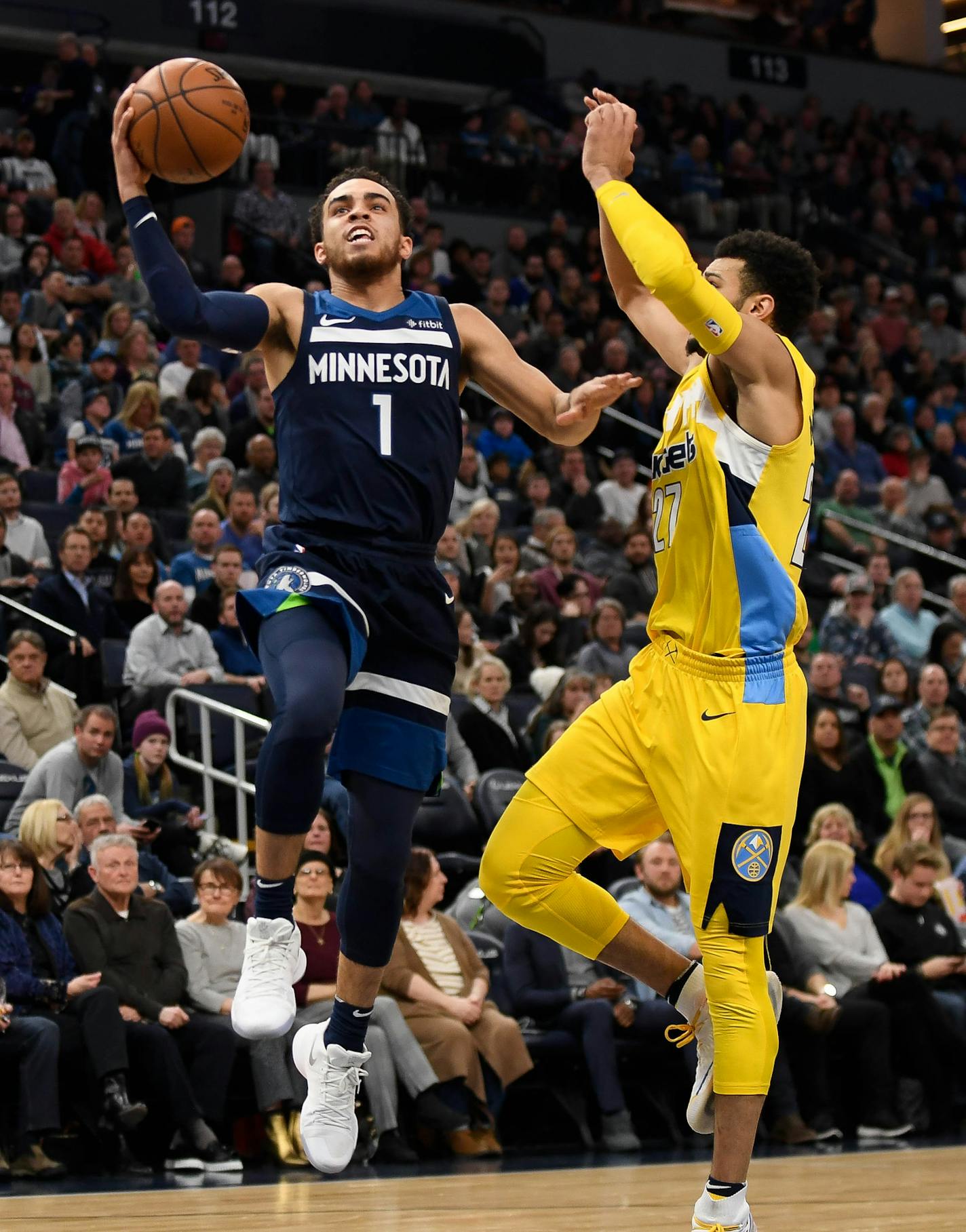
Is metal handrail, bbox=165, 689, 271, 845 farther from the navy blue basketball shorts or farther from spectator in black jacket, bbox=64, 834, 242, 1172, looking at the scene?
the navy blue basketball shorts

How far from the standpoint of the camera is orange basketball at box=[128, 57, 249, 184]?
4.64m

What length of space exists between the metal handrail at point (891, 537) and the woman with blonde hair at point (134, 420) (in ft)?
20.3

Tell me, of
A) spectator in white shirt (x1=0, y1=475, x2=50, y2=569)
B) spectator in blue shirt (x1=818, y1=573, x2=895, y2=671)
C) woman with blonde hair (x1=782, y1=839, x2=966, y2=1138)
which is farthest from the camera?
spectator in blue shirt (x1=818, y1=573, x2=895, y2=671)

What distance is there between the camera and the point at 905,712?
40.8 feet

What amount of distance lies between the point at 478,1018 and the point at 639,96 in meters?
16.4

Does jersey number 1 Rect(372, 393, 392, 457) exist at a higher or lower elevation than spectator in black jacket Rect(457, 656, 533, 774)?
higher

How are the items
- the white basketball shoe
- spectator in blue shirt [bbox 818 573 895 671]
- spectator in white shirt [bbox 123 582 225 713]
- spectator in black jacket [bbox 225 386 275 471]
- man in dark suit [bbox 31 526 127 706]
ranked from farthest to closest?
spectator in blue shirt [bbox 818 573 895 671]
spectator in black jacket [bbox 225 386 275 471]
man in dark suit [bbox 31 526 127 706]
spectator in white shirt [bbox 123 582 225 713]
the white basketball shoe

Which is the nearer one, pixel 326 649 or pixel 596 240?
pixel 326 649

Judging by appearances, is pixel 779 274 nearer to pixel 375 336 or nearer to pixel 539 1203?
pixel 375 336

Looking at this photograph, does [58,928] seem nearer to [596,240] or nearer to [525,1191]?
[525,1191]

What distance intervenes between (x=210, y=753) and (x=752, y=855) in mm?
5689

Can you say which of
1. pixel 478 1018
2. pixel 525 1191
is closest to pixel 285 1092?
pixel 478 1018

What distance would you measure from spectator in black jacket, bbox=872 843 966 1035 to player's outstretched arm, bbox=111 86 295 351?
6.09 meters

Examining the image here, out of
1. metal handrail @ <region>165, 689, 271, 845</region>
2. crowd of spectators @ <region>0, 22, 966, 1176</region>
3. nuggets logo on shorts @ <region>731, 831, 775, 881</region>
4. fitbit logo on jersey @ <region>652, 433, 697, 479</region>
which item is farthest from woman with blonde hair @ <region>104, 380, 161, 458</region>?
nuggets logo on shorts @ <region>731, 831, 775, 881</region>
